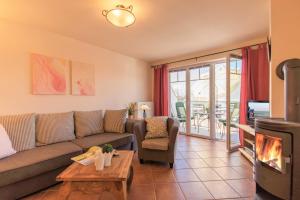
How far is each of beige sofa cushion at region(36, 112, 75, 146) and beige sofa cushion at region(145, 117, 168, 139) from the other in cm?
137

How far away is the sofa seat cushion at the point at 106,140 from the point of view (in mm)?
2795

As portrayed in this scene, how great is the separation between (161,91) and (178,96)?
22.5 inches

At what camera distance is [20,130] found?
2.47m

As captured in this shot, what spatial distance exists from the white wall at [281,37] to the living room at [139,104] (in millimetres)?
12

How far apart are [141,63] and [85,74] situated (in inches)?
85.8

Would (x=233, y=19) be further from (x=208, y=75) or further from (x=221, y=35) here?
(x=208, y=75)

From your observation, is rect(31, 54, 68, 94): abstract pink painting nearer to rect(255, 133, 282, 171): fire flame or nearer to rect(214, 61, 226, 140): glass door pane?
rect(255, 133, 282, 171): fire flame

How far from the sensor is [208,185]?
2.29 metres

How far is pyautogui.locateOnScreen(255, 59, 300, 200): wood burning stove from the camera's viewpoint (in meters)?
1.49

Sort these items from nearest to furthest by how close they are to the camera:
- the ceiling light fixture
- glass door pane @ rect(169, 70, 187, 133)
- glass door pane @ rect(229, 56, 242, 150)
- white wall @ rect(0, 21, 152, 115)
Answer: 1. the ceiling light fixture
2. white wall @ rect(0, 21, 152, 115)
3. glass door pane @ rect(229, 56, 242, 150)
4. glass door pane @ rect(169, 70, 187, 133)

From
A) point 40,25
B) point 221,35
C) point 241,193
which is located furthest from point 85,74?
point 241,193

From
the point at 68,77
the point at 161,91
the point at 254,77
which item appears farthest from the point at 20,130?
the point at 254,77

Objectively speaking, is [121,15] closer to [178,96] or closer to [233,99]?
[233,99]

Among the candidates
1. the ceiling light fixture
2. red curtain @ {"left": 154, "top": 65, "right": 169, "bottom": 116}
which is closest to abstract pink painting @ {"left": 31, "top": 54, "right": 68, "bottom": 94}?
the ceiling light fixture
